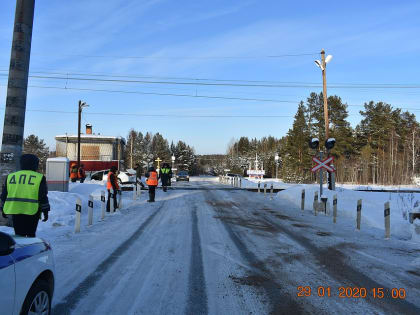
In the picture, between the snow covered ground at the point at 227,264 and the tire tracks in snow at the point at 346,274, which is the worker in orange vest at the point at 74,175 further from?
the tire tracks in snow at the point at 346,274

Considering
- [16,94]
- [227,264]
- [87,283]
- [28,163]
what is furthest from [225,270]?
[16,94]

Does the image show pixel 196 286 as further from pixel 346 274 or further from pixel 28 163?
pixel 28 163

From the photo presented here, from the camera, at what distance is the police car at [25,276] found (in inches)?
99.8

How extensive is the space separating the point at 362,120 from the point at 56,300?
62.0 m

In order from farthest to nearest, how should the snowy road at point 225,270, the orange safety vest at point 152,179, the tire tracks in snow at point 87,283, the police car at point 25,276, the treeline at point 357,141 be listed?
the treeline at point 357,141
the orange safety vest at point 152,179
the snowy road at point 225,270
the tire tracks in snow at point 87,283
the police car at point 25,276

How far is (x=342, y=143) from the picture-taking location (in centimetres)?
4838

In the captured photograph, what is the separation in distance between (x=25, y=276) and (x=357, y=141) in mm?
60817

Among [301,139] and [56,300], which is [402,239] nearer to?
[56,300]

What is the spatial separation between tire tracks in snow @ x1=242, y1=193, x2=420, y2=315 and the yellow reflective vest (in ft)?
15.6

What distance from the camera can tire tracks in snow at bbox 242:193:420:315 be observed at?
4.06 meters

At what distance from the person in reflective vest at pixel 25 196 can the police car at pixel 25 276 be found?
4.77ft

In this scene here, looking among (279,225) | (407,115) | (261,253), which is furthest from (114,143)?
(407,115)
